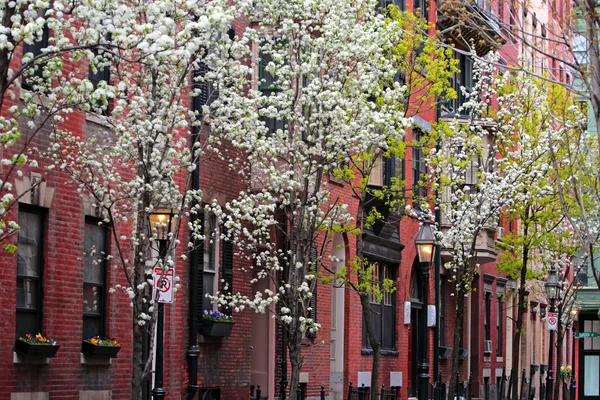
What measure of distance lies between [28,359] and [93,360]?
82.5 inches

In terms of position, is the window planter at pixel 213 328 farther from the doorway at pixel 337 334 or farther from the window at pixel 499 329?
the window at pixel 499 329

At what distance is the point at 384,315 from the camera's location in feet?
114

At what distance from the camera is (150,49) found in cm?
1102

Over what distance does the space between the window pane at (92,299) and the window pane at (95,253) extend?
0.44 ft

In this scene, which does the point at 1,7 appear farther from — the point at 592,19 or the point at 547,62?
the point at 547,62

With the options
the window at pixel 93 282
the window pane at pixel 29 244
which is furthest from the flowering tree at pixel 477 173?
the window pane at pixel 29 244

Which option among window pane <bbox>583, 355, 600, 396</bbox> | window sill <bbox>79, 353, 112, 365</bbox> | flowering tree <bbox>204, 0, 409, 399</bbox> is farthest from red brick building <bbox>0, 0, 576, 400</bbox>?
window pane <bbox>583, 355, 600, 396</bbox>

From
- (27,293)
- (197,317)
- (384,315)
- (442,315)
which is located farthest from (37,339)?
(442,315)

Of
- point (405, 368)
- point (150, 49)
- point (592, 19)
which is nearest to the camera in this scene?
point (150, 49)

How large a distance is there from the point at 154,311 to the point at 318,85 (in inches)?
240

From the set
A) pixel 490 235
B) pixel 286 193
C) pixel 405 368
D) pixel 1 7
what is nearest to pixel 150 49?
pixel 1 7

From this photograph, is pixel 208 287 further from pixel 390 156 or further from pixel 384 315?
pixel 384 315

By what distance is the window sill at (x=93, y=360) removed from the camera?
19.1 meters

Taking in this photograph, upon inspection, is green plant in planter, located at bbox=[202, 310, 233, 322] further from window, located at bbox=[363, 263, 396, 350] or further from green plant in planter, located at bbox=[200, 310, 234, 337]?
window, located at bbox=[363, 263, 396, 350]
